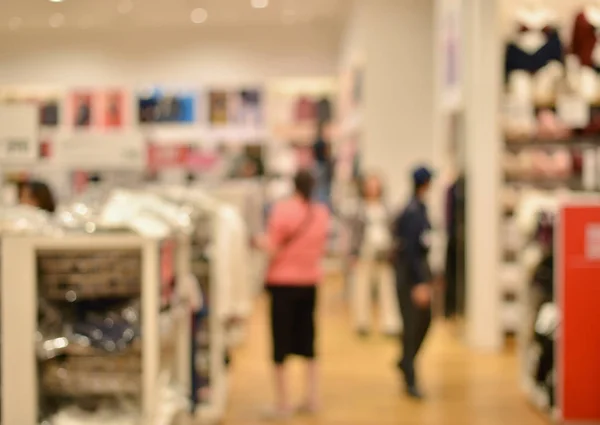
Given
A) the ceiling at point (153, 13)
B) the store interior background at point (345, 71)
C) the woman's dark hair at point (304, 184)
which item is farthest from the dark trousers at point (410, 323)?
the ceiling at point (153, 13)

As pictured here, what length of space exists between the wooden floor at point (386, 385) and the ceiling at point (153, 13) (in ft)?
8.73

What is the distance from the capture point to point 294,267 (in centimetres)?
526

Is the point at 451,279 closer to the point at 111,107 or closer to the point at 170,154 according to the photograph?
the point at 170,154

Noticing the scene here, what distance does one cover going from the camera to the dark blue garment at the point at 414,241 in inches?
227

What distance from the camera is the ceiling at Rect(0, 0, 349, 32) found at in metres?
5.05

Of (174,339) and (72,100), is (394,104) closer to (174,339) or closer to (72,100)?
(72,100)

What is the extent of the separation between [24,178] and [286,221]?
1.57 metres

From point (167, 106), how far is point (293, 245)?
8800 mm

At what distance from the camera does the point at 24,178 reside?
5.26 meters

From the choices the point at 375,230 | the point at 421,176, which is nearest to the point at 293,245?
the point at 421,176

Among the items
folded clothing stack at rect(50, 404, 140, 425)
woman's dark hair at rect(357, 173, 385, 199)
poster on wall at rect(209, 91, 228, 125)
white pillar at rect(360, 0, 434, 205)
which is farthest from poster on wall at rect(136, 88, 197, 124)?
folded clothing stack at rect(50, 404, 140, 425)

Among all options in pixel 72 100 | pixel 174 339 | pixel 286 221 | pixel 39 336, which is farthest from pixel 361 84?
pixel 39 336

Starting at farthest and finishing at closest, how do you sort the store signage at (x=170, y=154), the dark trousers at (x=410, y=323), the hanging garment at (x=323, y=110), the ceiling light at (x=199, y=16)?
the hanging garment at (x=323, y=110), the store signage at (x=170, y=154), the ceiling light at (x=199, y=16), the dark trousers at (x=410, y=323)

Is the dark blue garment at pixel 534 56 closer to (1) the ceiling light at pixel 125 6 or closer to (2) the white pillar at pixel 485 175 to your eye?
(2) the white pillar at pixel 485 175
